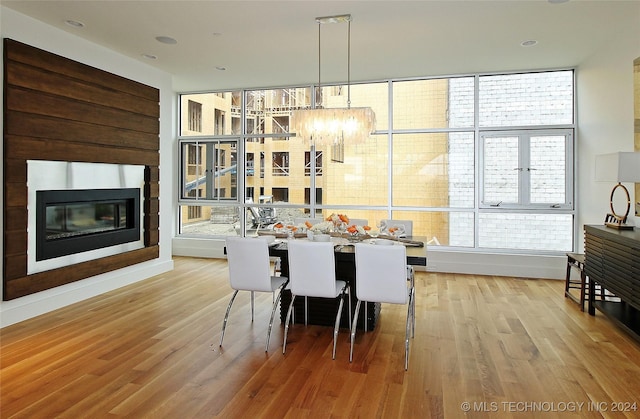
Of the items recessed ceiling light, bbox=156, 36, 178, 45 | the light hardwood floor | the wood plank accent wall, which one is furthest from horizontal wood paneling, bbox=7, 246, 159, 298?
recessed ceiling light, bbox=156, 36, 178, 45

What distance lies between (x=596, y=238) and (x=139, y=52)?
560 centimetres

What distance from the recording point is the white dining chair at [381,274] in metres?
3.12

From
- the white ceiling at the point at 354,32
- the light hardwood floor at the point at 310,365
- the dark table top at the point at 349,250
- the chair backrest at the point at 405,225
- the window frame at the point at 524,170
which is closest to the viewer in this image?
the light hardwood floor at the point at 310,365

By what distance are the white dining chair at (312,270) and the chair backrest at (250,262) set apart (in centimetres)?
21

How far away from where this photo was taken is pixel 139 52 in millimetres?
5258

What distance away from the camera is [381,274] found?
3.19 meters

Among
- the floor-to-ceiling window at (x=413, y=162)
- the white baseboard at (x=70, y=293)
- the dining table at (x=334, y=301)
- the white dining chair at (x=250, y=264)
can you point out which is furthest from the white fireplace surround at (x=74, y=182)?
the dining table at (x=334, y=301)

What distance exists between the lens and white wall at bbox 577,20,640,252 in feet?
14.5

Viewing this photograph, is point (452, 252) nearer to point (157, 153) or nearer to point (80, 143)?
point (157, 153)

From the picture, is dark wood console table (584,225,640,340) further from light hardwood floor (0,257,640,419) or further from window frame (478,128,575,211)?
window frame (478,128,575,211)

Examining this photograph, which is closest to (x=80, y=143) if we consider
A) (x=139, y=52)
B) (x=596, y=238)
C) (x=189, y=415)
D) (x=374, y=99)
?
(x=139, y=52)

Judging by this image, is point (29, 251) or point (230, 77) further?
point (230, 77)

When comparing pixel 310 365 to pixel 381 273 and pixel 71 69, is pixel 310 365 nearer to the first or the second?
pixel 381 273

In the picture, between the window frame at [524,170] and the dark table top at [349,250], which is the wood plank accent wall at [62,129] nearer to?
the dark table top at [349,250]
